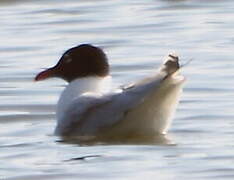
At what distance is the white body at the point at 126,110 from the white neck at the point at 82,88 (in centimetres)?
11

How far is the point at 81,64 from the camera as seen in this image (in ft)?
40.1

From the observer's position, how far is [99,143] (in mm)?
11359

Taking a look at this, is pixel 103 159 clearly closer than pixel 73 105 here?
Yes

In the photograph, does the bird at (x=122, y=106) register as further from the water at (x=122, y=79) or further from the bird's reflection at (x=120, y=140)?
the water at (x=122, y=79)

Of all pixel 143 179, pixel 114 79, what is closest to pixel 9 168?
pixel 143 179

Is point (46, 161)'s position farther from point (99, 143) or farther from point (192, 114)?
point (192, 114)

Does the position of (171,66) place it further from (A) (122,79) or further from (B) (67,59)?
(A) (122,79)

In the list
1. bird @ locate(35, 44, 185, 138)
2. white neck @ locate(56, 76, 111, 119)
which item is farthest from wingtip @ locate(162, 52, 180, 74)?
white neck @ locate(56, 76, 111, 119)

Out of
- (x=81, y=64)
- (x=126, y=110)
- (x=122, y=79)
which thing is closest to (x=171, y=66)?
(x=126, y=110)

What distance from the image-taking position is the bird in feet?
36.8

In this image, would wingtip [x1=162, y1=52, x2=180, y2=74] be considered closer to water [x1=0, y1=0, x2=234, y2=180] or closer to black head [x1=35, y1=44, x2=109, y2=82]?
water [x1=0, y1=0, x2=234, y2=180]

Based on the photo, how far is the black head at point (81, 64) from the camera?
12102 mm

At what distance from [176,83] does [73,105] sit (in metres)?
0.89

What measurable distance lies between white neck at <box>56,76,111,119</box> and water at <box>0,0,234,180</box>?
0.25m
